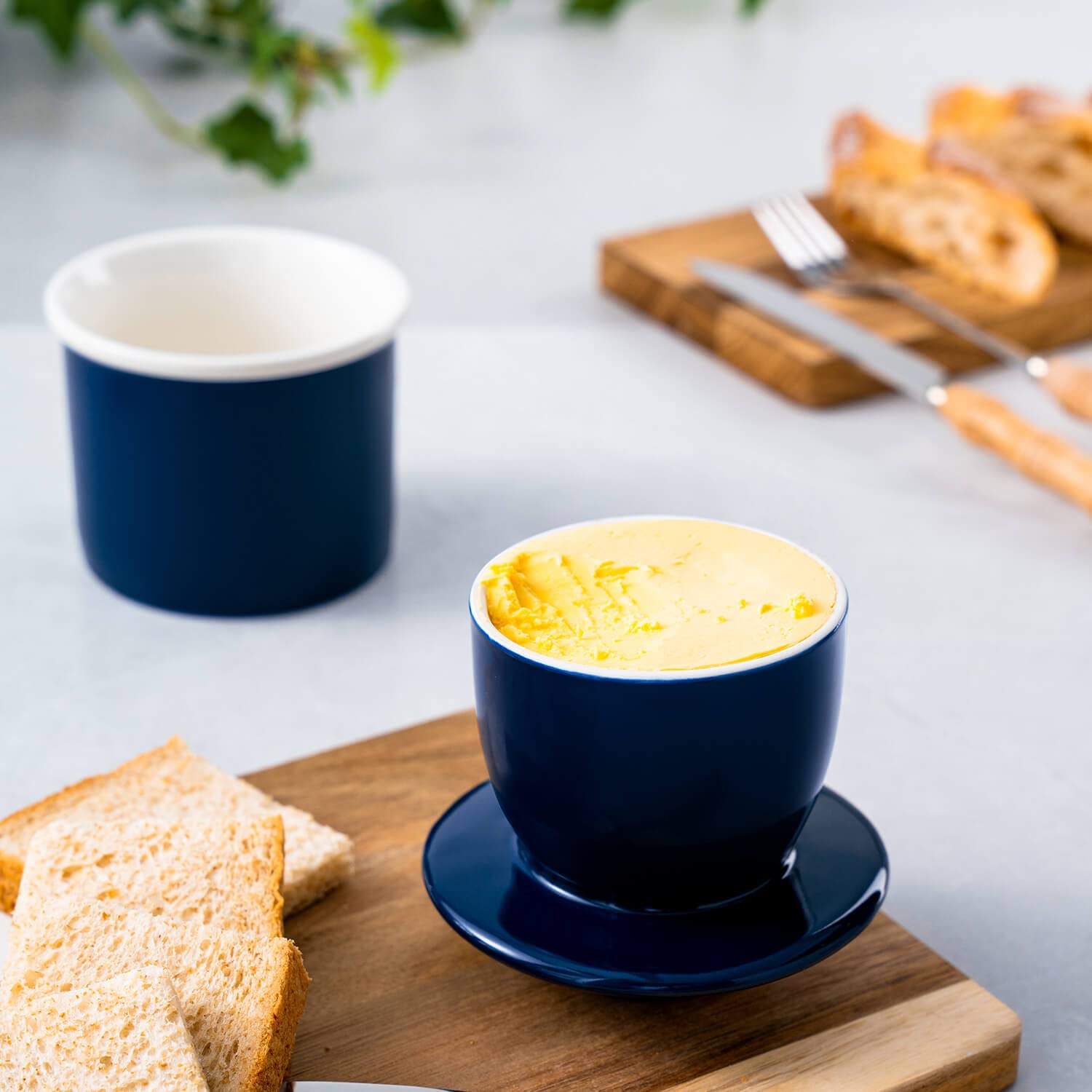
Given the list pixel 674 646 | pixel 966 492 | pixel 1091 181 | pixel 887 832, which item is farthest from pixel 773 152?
pixel 674 646

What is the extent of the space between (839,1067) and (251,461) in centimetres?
57

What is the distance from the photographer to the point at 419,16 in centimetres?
236

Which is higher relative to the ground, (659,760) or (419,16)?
(659,760)

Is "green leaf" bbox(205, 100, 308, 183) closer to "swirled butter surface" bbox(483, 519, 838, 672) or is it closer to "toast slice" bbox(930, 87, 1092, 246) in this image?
"toast slice" bbox(930, 87, 1092, 246)

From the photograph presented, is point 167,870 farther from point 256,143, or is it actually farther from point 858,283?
point 256,143

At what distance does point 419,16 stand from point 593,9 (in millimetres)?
389

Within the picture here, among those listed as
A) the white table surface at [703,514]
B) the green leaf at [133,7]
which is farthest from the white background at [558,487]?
the green leaf at [133,7]

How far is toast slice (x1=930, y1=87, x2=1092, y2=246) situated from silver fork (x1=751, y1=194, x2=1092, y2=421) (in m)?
0.18

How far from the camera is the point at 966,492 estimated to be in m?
1.29

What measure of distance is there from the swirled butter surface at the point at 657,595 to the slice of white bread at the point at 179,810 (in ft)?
0.54

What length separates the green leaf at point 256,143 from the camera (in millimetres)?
1874

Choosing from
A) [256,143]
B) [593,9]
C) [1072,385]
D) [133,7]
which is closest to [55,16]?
[133,7]

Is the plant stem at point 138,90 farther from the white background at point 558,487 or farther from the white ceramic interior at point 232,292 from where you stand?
the white ceramic interior at point 232,292

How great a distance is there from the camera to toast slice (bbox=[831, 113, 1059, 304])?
1.54 m
